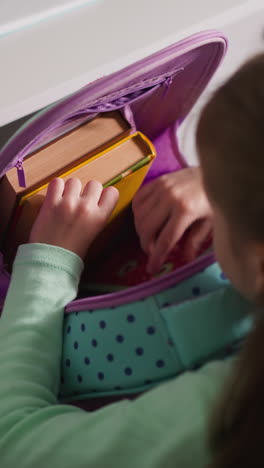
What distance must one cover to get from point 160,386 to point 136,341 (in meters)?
0.06

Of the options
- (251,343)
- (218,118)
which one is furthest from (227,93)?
(251,343)

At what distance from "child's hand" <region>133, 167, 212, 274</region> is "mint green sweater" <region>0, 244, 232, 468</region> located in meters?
0.08

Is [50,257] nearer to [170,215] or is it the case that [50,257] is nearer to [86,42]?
[170,215]

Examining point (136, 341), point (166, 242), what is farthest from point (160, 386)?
point (166, 242)

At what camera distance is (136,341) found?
0.44 meters

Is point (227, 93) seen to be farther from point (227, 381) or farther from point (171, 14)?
point (171, 14)

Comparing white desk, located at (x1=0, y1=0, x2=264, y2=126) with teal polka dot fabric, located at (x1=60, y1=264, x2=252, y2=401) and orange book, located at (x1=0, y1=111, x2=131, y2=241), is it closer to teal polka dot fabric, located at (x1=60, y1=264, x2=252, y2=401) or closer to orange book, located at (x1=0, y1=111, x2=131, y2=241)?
orange book, located at (x1=0, y1=111, x2=131, y2=241)

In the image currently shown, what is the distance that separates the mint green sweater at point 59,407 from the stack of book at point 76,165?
4 centimetres

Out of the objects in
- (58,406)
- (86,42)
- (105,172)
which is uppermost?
(86,42)

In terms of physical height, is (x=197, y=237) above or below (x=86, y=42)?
below

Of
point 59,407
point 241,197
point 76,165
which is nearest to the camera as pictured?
point 241,197

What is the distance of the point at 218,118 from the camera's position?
1.09 ft

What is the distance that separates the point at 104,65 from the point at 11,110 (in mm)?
107

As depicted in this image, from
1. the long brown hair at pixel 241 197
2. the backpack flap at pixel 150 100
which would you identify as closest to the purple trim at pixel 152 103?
the backpack flap at pixel 150 100
